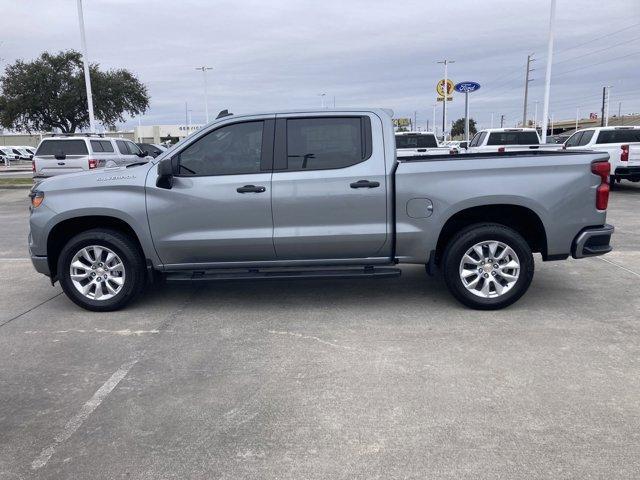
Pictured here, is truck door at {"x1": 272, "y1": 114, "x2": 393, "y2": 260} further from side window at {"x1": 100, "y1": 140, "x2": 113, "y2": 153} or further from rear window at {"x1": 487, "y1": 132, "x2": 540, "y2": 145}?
rear window at {"x1": 487, "y1": 132, "x2": 540, "y2": 145}

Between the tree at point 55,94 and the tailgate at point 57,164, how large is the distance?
902 inches

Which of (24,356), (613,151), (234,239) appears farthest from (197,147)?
(613,151)

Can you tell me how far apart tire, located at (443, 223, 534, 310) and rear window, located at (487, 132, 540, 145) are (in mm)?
14400

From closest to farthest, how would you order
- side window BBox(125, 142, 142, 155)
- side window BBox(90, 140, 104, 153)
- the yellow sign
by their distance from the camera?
side window BBox(90, 140, 104, 153) < side window BBox(125, 142, 142, 155) < the yellow sign

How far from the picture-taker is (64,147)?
16.4m

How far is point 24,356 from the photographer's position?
15.3 ft

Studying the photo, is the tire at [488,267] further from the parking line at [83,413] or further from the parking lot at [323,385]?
the parking line at [83,413]

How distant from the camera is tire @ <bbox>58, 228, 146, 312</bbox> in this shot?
222 inches

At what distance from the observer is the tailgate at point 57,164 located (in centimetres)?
1597

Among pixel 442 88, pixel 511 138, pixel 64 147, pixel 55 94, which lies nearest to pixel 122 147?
pixel 64 147

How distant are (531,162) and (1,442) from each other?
15.8 ft

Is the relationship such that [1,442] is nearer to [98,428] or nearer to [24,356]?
[98,428]

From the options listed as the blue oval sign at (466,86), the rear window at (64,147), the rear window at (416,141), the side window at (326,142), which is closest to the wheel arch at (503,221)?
the side window at (326,142)

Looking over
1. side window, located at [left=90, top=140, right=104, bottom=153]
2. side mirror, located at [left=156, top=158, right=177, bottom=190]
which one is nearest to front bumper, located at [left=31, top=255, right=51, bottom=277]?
side mirror, located at [left=156, top=158, right=177, bottom=190]
